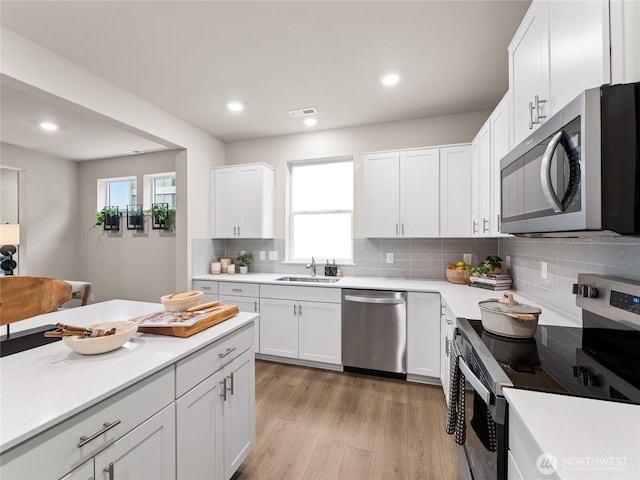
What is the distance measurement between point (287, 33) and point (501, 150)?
5.58 ft

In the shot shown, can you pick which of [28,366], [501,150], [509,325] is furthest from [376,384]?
[28,366]

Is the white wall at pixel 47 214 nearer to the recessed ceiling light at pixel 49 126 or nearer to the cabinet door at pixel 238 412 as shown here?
the recessed ceiling light at pixel 49 126

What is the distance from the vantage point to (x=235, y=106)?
2996 millimetres

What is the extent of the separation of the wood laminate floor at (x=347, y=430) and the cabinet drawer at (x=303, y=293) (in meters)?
0.78

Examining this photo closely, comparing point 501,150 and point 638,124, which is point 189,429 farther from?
point 501,150

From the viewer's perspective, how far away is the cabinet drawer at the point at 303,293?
2900 mm

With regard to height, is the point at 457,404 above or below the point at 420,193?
below

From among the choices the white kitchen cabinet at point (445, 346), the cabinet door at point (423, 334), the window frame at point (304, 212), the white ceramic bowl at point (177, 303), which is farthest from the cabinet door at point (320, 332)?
the white ceramic bowl at point (177, 303)

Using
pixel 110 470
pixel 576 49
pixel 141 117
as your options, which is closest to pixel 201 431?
pixel 110 470

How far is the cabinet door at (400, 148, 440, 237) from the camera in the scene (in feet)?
9.59

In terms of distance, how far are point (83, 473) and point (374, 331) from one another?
2306mm

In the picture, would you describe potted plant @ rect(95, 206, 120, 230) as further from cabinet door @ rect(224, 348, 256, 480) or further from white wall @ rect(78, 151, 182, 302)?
cabinet door @ rect(224, 348, 256, 480)

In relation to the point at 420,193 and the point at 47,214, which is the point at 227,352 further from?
the point at 47,214

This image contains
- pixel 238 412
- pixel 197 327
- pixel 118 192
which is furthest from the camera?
pixel 118 192
